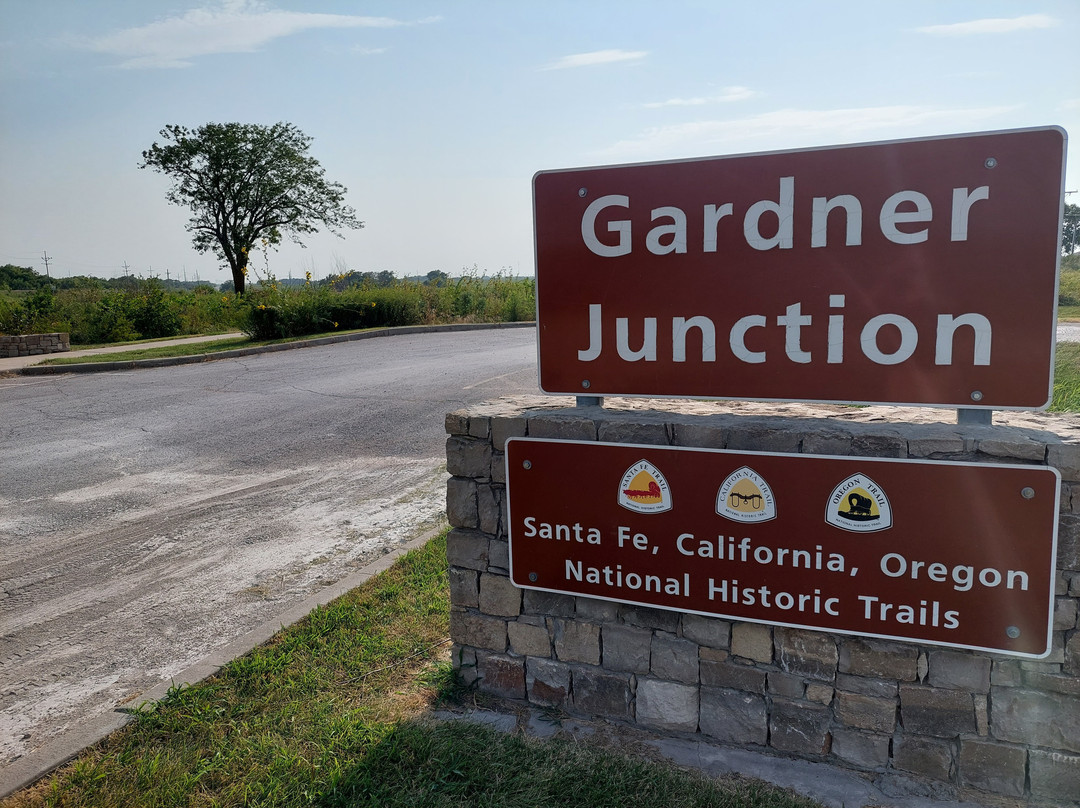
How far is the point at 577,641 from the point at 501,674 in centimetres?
43

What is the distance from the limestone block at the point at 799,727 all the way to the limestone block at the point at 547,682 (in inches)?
34.6

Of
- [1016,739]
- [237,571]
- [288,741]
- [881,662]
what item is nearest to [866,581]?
[881,662]

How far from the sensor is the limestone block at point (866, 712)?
112 inches

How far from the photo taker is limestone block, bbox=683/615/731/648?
3.09m

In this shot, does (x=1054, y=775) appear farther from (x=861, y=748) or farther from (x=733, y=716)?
(x=733, y=716)

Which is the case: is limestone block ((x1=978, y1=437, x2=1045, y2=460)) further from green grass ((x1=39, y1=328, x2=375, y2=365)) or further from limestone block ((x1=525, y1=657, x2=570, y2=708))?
green grass ((x1=39, y1=328, x2=375, y2=365))

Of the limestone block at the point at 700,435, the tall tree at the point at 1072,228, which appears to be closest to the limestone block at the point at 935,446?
the limestone block at the point at 700,435

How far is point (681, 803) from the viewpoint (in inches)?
109

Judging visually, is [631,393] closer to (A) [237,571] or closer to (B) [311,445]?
(A) [237,571]

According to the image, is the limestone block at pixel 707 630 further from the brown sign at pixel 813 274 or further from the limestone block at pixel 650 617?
the brown sign at pixel 813 274

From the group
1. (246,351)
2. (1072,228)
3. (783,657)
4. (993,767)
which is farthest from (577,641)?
(1072,228)

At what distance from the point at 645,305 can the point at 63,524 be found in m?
5.22

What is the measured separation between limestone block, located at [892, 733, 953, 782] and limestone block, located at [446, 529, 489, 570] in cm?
179

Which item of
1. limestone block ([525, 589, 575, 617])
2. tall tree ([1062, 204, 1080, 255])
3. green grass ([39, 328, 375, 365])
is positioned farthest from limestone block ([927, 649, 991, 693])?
tall tree ([1062, 204, 1080, 255])
